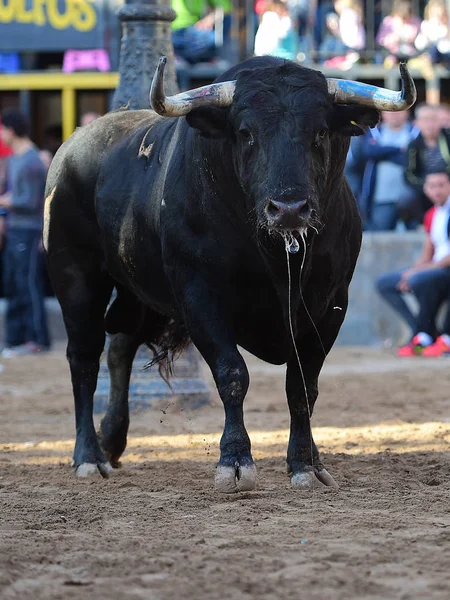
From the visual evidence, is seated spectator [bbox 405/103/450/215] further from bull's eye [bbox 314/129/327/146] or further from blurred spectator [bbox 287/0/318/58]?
bull's eye [bbox 314/129/327/146]

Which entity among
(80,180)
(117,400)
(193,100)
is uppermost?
(193,100)

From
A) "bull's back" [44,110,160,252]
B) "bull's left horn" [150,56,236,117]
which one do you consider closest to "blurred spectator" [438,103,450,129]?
"bull's back" [44,110,160,252]

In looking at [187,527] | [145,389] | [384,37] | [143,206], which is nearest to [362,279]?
[384,37]

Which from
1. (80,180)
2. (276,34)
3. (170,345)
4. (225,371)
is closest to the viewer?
(225,371)

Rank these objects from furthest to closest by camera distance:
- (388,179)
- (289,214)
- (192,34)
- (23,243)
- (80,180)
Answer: (192,34) → (388,179) → (23,243) → (80,180) → (289,214)

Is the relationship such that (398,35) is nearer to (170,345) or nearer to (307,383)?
(170,345)

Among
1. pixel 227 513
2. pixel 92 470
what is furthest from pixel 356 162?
pixel 227 513

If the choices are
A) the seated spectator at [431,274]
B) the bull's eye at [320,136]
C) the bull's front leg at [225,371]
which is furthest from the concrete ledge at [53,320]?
the bull's eye at [320,136]

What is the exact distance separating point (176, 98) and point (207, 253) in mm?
676

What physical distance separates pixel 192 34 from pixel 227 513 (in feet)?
33.9

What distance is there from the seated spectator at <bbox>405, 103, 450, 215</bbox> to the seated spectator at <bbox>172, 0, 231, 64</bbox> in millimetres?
3348

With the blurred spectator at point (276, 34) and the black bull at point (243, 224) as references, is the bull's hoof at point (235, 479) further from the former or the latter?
the blurred spectator at point (276, 34)

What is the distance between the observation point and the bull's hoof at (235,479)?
17.5ft

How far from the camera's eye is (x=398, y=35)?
14703mm
